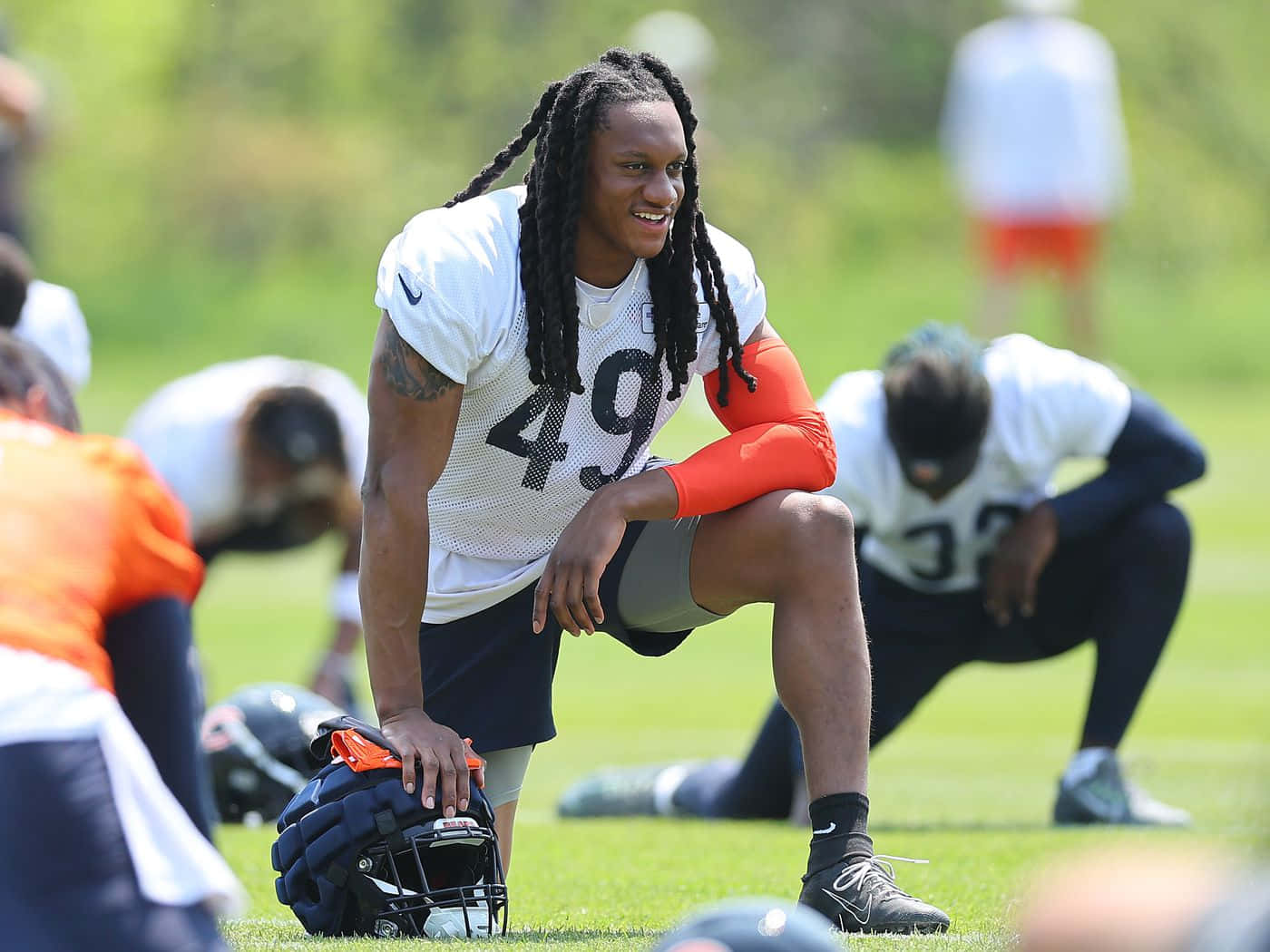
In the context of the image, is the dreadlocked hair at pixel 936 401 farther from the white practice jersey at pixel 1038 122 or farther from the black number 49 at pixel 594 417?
the white practice jersey at pixel 1038 122

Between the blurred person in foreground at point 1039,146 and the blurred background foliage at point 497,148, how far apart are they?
2071 millimetres

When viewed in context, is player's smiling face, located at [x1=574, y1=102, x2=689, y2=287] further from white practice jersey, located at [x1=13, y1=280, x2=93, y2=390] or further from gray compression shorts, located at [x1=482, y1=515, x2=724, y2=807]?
white practice jersey, located at [x1=13, y1=280, x2=93, y2=390]

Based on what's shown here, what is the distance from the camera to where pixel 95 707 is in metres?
2.66

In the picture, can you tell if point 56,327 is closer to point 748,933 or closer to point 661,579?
point 661,579

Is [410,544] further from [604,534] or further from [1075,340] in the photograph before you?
[1075,340]

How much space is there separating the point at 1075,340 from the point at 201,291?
9.34 meters

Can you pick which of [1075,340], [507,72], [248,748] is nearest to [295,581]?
[1075,340]

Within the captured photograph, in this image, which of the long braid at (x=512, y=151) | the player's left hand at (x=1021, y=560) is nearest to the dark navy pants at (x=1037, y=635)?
the player's left hand at (x=1021, y=560)

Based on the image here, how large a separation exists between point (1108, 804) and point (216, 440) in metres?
3.55

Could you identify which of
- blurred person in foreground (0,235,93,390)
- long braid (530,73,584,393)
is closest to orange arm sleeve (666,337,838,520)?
long braid (530,73,584,393)

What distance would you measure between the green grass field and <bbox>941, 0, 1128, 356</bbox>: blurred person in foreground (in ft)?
12.5

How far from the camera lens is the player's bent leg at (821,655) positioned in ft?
12.7

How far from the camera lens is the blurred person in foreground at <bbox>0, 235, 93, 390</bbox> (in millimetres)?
6172

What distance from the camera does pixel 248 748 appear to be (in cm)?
612
